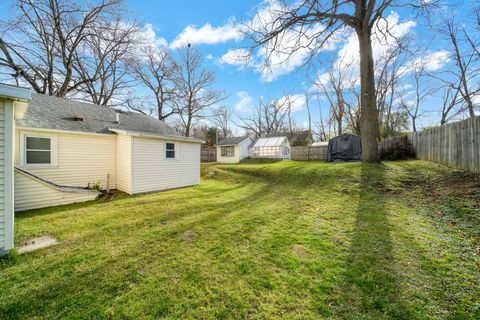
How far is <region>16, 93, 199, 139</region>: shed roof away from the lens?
7.11 metres

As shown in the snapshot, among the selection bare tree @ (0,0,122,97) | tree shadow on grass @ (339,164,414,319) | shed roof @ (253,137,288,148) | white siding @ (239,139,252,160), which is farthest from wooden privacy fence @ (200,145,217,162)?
tree shadow on grass @ (339,164,414,319)

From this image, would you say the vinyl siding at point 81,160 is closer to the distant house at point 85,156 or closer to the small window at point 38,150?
the distant house at point 85,156

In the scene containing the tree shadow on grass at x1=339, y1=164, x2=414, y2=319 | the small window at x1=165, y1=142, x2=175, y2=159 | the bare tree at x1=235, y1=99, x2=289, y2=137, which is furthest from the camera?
the bare tree at x1=235, y1=99, x2=289, y2=137

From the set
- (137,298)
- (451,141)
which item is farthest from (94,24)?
(451,141)

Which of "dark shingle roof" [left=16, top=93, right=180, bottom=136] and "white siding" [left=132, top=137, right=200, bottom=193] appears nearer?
"dark shingle roof" [left=16, top=93, right=180, bottom=136]

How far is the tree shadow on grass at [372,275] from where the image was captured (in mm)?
1909

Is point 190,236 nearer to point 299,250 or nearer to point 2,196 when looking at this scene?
point 299,250

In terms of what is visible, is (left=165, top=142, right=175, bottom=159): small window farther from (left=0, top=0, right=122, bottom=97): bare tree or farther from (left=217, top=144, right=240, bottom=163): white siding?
(left=217, top=144, right=240, bottom=163): white siding

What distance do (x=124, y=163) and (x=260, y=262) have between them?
7.82 metres

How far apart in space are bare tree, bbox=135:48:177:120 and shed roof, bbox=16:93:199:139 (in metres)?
11.2

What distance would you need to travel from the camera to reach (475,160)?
5.66 m

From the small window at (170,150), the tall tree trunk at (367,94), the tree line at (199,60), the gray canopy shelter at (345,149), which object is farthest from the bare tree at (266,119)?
the small window at (170,150)

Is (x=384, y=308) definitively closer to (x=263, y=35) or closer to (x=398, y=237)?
(x=398, y=237)

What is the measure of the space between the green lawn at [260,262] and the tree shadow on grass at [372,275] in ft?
0.04
